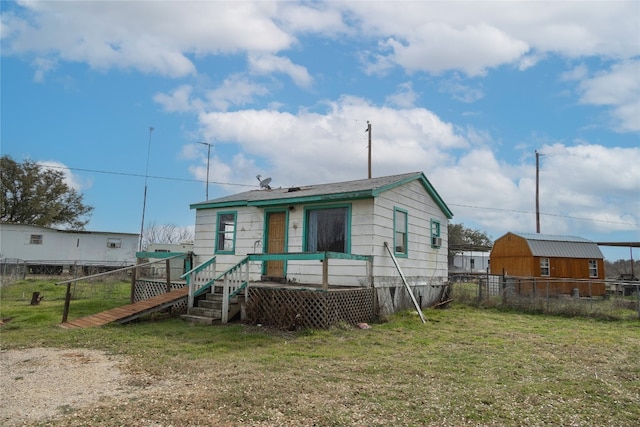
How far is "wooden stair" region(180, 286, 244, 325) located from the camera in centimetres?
1000

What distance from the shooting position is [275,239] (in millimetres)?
12664

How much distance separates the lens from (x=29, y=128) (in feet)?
59.4

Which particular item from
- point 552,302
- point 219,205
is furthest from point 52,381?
point 552,302

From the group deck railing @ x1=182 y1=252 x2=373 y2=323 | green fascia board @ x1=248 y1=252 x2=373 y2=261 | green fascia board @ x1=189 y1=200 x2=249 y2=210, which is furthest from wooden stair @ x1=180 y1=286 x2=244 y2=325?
green fascia board @ x1=189 y1=200 x2=249 y2=210

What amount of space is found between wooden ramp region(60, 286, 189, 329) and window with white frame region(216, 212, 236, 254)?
2.87 metres

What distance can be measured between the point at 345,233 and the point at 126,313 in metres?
5.59

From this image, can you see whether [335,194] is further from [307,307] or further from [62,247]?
[62,247]

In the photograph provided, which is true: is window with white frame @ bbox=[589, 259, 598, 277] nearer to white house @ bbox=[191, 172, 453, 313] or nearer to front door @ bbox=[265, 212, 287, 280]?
white house @ bbox=[191, 172, 453, 313]

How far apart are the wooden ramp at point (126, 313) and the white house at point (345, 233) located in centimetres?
281

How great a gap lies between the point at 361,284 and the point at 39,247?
1088 inches

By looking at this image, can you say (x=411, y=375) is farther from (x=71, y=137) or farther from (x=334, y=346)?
(x=71, y=137)

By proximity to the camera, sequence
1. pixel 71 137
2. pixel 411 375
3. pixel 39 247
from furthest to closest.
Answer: pixel 39 247
pixel 71 137
pixel 411 375

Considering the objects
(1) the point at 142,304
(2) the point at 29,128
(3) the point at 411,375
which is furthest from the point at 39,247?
(3) the point at 411,375

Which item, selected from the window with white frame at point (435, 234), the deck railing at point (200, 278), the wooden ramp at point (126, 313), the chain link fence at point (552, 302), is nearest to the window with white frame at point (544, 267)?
the chain link fence at point (552, 302)
